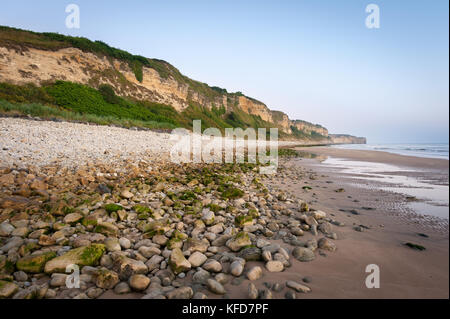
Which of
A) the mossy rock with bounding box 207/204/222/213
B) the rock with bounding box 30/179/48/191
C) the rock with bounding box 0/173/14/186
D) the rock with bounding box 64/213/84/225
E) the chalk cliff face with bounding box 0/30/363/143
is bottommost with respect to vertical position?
the mossy rock with bounding box 207/204/222/213

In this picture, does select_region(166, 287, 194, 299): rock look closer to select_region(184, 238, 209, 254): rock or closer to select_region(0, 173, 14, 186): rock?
select_region(184, 238, 209, 254): rock

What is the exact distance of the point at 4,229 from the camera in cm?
277

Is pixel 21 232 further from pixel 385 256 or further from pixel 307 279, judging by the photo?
pixel 385 256

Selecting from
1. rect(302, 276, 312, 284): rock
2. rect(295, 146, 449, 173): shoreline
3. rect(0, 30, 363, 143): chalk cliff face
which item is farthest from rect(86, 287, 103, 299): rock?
rect(0, 30, 363, 143): chalk cliff face

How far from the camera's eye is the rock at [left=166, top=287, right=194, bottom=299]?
72.6 inches

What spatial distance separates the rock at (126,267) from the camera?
7.13 feet

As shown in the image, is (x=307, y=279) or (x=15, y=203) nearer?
(x=307, y=279)

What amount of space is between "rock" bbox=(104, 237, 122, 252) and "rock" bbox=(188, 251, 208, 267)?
1006mm

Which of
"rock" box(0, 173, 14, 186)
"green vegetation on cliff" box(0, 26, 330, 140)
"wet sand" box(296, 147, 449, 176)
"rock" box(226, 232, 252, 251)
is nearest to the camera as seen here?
"rock" box(226, 232, 252, 251)

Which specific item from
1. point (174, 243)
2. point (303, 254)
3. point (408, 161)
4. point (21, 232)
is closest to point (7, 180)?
point (21, 232)

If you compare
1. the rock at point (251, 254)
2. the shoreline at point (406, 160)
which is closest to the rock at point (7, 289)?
the rock at point (251, 254)

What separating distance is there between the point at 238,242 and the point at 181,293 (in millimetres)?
1145

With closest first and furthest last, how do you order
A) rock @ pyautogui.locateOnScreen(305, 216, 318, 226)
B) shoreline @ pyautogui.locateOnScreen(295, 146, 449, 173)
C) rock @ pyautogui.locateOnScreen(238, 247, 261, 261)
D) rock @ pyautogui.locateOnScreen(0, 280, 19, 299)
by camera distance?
rock @ pyautogui.locateOnScreen(0, 280, 19, 299) < rock @ pyautogui.locateOnScreen(238, 247, 261, 261) < rock @ pyautogui.locateOnScreen(305, 216, 318, 226) < shoreline @ pyautogui.locateOnScreen(295, 146, 449, 173)

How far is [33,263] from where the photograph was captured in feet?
7.01
